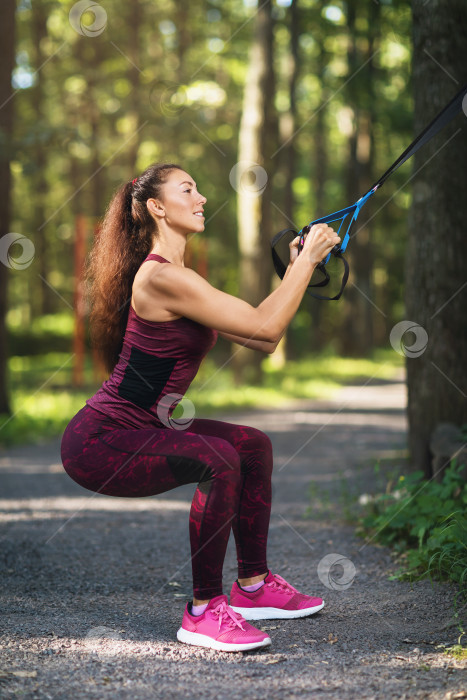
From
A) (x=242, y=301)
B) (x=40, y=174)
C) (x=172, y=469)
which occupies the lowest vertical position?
(x=172, y=469)

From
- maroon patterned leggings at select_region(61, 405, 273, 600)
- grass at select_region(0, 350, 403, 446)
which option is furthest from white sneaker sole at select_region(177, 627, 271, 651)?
grass at select_region(0, 350, 403, 446)

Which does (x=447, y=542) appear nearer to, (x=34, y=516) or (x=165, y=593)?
(x=165, y=593)

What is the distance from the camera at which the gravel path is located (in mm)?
2834

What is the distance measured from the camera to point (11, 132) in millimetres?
11070

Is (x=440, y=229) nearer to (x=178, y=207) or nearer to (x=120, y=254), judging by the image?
(x=178, y=207)

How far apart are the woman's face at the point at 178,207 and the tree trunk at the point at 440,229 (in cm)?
306

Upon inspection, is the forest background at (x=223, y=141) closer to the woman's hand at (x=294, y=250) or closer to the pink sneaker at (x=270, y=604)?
the pink sneaker at (x=270, y=604)

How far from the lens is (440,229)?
6.09 meters

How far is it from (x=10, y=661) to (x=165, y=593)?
3.91 feet

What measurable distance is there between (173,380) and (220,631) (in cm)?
96

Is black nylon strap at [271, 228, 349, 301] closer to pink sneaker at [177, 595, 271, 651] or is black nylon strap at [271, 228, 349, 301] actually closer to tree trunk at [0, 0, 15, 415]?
pink sneaker at [177, 595, 271, 651]

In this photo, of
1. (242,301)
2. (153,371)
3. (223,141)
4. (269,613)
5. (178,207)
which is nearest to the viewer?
(242,301)

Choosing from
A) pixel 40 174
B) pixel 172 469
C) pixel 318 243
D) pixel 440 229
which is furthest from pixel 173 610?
pixel 40 174

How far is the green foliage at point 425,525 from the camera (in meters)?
3.92
